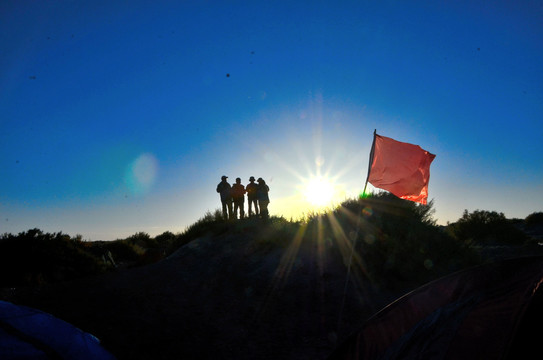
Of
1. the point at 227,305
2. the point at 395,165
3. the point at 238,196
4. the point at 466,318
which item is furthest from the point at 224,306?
the point at 238,196

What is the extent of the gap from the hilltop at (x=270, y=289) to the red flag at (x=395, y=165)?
60.9 inches

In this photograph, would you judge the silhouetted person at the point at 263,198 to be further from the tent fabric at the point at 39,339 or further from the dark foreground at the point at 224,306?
the tent fabric at the point at 39,339

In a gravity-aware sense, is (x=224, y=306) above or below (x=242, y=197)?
below

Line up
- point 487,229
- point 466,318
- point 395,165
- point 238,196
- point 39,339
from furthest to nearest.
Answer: point 487,229, point 238,196, point 395,165, point 39,339, point 466,318

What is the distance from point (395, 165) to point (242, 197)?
9.85 meters

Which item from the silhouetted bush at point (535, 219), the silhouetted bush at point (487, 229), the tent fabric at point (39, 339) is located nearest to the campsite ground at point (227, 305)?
the tent fabric at point (39, 339)

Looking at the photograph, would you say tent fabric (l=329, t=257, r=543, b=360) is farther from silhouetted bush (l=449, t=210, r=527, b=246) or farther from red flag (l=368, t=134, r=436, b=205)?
silhouetted bush (l=449, t=210, r=527, b=246)

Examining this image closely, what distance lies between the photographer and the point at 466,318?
2135 millimetres

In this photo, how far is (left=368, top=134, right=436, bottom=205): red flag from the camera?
8.34 meters

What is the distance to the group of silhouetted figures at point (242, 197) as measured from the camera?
54.0 ft

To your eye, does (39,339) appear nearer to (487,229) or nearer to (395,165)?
(395,165)

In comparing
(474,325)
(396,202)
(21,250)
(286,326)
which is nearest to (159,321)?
(286,326)

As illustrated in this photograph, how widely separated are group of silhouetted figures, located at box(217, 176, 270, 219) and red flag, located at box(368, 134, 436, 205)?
28.4 feet

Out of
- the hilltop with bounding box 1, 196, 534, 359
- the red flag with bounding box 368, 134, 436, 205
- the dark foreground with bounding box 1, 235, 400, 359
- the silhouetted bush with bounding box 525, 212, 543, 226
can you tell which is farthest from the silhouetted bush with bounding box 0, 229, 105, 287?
the silhouetted bush with bounding box 525, 212, 543, 226
